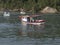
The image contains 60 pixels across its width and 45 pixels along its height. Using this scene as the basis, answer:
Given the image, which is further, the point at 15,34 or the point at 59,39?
the point at 15,34

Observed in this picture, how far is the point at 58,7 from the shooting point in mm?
106688

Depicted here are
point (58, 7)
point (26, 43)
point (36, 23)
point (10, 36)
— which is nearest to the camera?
point (26, 43)

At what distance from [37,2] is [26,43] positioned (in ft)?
246

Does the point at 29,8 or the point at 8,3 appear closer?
the point at 29,8

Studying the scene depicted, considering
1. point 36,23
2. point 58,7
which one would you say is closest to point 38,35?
point 36,23

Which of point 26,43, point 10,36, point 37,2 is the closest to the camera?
point 26,43

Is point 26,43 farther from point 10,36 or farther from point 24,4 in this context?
point 24,4

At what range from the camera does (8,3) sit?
118562 millimetres

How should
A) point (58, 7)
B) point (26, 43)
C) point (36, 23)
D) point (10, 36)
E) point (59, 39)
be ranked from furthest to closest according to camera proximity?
1. point (58, 7)
2. point (36, 23)
3. point (10, 36)
4. point (59, 39)
5. point (26, 43)

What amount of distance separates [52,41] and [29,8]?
7090 cm

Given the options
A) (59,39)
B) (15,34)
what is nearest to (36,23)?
(15,34)

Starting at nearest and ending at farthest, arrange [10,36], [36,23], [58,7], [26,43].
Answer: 1. [26,43]
2. [10,36]
3. [36,23]
4. [58,7]

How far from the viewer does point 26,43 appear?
39.9m

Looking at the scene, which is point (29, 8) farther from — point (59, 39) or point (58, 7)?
point (59, 39)
